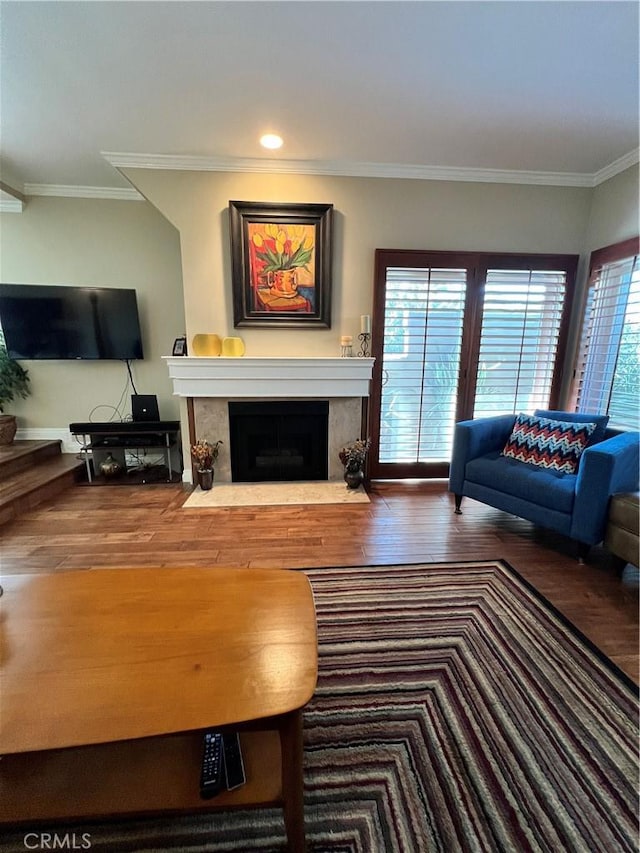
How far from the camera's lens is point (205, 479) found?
3.13 meters

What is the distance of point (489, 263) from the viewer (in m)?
3.07

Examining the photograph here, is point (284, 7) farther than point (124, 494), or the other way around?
point (124, 494)

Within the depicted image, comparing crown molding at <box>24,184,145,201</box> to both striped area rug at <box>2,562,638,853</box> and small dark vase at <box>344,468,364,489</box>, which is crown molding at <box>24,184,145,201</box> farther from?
striped area rug at <box>2,562,638,853</box>

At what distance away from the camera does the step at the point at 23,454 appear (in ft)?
9.95

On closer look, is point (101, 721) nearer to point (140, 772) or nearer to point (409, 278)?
point (140, 772)

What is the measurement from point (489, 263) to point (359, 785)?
3.54m

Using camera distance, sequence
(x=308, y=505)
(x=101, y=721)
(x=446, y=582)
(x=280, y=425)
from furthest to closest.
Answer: (x=280, y=425)
(x=308, y=505)
(x=446, y=582)
(x=101, y=721)

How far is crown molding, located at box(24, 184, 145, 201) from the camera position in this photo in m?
3.31

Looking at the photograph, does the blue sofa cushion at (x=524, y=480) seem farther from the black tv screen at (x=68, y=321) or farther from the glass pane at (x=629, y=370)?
the black tv screen at (x=68, y=321)

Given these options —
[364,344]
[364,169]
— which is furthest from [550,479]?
[364,169]

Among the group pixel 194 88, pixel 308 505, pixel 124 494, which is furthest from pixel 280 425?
pixel 194 88

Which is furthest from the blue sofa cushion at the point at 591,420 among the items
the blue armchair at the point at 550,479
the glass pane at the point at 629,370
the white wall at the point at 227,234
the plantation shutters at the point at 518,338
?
the white wall at the point at 227,234

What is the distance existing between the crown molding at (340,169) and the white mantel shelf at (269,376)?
5.05ft

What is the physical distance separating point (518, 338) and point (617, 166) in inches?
57.2
